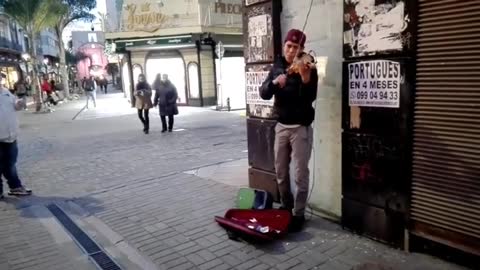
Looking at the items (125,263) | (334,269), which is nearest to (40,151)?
(125,263)

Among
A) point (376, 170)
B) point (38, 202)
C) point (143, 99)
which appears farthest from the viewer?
point (143, 99)

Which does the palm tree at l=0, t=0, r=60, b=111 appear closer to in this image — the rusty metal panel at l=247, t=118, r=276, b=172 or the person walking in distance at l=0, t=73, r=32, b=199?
the person walking in distance at l=0, t=73, r=32, b=199

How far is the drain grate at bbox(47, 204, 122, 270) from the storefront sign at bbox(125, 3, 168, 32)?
16187 millimetres

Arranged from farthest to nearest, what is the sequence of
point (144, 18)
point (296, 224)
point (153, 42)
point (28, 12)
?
point (28, 12) < point (144, 18) < point (153, 42) < point (296, 224)

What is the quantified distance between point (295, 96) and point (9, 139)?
4.37 meters

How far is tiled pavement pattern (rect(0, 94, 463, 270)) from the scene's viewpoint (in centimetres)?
361

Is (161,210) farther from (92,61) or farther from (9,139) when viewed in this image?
(92,61)

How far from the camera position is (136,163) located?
7.95m

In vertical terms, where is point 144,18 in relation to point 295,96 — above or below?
above

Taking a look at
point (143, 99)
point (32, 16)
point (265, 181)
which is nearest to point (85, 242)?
point (265, 181)

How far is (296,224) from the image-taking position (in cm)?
412

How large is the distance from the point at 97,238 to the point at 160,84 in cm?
810

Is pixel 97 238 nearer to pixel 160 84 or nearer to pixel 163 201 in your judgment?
pixel 163 201

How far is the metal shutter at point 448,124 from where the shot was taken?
9.58 ft
